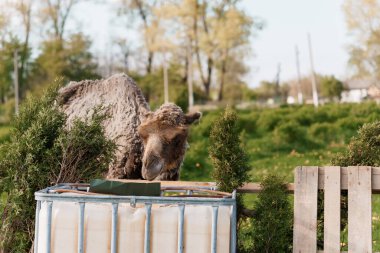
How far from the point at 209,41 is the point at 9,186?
1760 inches

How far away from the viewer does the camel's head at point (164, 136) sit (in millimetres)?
6051

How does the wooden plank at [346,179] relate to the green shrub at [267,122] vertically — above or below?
below

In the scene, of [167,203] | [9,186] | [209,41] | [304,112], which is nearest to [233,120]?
[167,203]

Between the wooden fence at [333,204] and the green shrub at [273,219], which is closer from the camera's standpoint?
the wooden fence at [333,204]

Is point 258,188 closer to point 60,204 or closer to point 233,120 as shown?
point 233,120

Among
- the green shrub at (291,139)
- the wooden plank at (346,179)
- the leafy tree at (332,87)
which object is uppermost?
the leafy tree at (332,87)

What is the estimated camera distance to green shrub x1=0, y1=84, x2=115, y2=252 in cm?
524

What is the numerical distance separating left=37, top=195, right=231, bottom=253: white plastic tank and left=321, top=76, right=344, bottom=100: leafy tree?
51914 mm

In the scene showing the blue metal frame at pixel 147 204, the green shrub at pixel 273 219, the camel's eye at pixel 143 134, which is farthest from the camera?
the camel's eye at pixel 143 134

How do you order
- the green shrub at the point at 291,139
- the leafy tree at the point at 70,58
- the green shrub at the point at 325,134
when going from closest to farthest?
1. the green shrub at the point at 291,139
2. the green shrub at the point at 325,134
3. the leafy tree at the point at 70,58

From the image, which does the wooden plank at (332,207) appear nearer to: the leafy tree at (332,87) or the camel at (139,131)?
the camel at (139,131)

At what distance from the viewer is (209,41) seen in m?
49.4

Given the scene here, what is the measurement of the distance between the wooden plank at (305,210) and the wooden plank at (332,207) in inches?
3.1

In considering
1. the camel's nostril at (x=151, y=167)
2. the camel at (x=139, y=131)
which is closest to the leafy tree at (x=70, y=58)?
the camel at (x=139, y=131)
